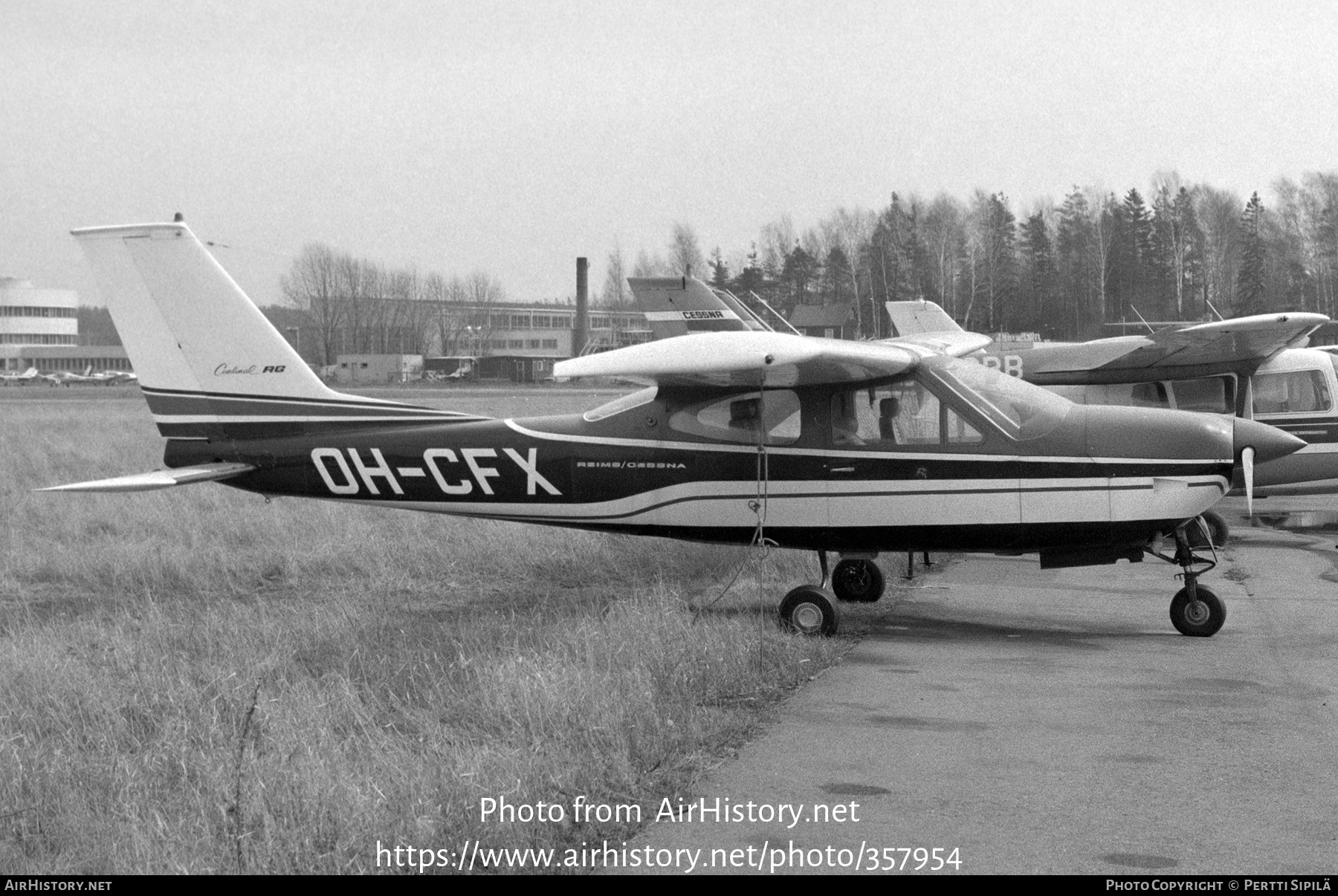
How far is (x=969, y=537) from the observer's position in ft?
30.0

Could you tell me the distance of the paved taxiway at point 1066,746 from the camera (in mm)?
4707

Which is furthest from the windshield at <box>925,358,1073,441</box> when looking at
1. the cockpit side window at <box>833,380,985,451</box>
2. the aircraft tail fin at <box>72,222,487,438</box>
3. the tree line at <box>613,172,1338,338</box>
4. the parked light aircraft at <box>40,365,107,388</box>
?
the parked light aircraft at <box>40,365,107,388</box>

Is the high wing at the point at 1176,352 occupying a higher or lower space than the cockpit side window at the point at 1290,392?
higher

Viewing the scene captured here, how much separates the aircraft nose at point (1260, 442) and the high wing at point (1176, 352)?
17.6 feet

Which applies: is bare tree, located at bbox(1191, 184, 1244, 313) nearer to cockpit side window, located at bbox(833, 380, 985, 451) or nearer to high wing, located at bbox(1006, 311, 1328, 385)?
high wing, located at bbox(1006, 311, 1328, 385)

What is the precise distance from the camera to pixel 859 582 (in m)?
10.4

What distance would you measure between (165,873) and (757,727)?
289cm

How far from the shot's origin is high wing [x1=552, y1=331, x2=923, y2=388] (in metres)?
8.32

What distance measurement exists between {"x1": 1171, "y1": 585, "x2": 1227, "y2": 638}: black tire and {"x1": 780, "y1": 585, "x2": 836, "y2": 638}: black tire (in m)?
2.32

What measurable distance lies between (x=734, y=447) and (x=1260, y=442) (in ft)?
11.6

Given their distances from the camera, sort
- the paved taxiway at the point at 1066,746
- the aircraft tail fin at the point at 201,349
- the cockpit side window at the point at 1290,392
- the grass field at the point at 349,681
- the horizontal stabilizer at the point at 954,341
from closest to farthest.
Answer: the paved taxiway at the point at 1066,746 → the grass field at the point at 349,681 → the aircraft tail fin at the point at 201,349 → the cockpit side window at the point at 1290,392 → the horizontal stabilizer at the point at 954,341

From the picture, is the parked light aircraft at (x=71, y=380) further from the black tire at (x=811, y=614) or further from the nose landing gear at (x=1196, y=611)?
the nose landing gear at (x=1196, y=611)

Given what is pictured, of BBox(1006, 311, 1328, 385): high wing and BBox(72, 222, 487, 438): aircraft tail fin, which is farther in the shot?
BBox(1006, 311, 1328, 385): high wing

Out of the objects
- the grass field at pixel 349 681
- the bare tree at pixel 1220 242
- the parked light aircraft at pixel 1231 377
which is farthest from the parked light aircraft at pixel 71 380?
the parked light aircraft at pixel 1231 377
